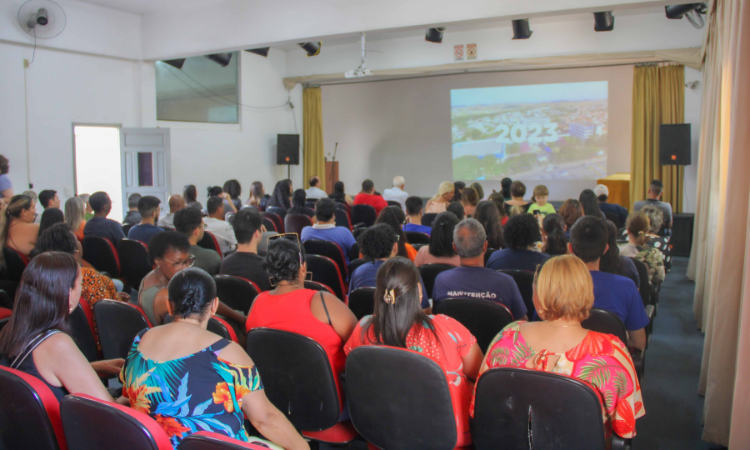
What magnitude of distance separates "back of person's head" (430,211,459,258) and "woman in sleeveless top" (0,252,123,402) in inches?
87.1

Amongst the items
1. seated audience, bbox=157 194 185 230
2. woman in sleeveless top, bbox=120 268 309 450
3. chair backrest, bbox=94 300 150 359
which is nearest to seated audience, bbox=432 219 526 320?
woman in sleeveless top, bbox=120 268 309 450

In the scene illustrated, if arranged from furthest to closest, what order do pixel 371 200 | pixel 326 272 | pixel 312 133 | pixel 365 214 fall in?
pixel 312 133 → pixel 371 200 → pixel 365 214 → pixel 326 272

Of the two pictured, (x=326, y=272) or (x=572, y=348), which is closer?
(x=572, y=348)

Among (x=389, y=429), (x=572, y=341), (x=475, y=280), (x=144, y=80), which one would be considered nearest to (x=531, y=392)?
(x=572, y=341)

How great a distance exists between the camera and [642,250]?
3.88m

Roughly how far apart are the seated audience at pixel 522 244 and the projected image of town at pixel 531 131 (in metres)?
7.99

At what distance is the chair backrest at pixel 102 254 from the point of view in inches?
170

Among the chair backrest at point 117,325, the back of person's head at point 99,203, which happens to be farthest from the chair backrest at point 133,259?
the chair backrest at point 117,325

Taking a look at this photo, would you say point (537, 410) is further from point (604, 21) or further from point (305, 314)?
point (604, 21)

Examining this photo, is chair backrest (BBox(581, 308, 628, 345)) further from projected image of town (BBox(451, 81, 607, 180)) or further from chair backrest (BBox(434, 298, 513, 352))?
projected image of town (BBox(451, 81, 607, 180))

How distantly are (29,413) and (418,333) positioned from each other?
122 cm

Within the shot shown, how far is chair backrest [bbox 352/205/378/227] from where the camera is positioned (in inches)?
270

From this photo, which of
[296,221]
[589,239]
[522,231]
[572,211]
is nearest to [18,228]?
[296,221]

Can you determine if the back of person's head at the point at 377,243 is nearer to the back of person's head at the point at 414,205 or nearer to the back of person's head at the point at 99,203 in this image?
the back of person's head at the point at 414,205
